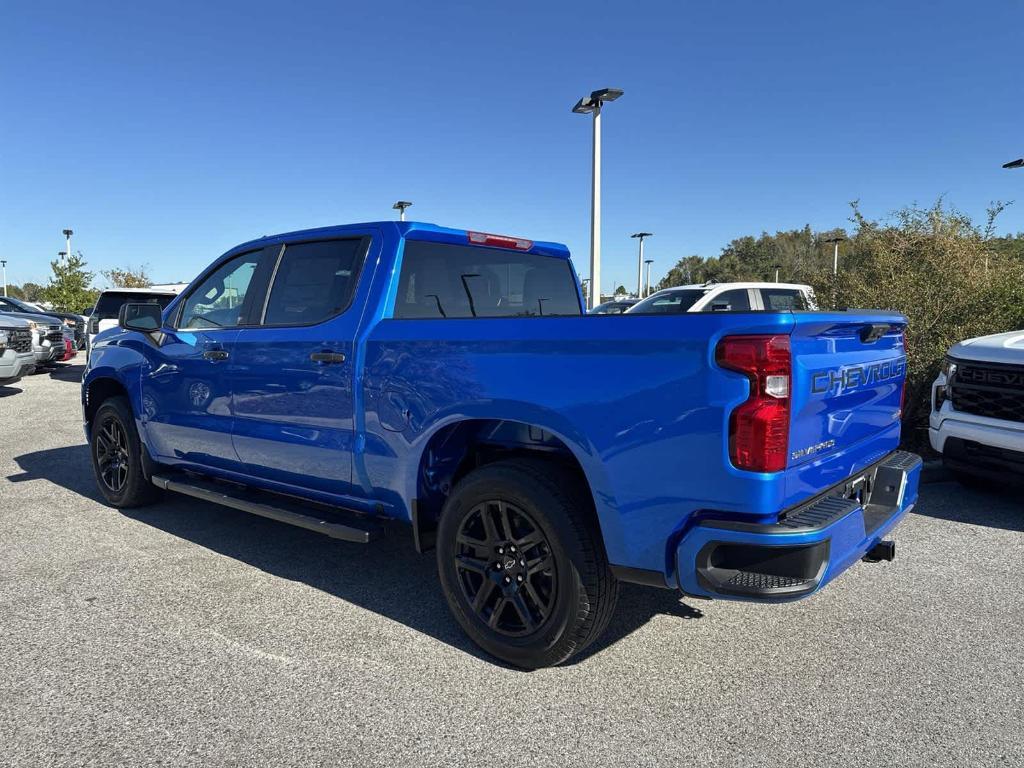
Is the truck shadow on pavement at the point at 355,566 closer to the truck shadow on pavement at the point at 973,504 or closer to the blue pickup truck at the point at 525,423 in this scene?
the blue pickup truck at the point at 525,423

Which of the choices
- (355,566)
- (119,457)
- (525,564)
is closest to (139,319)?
(119,457)

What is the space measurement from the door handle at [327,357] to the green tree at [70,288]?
107 ft

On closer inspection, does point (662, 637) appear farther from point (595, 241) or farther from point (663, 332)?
point (595, 241)

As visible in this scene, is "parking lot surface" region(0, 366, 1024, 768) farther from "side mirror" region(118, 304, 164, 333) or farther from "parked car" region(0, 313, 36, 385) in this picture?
"parked car" region(0, 313, 36, 385)

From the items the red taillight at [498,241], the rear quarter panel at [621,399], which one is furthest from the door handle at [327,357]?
the red taillight at [498,241]

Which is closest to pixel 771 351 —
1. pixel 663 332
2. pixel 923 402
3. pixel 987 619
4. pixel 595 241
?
pixel 663 332

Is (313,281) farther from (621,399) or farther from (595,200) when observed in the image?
(595,200)

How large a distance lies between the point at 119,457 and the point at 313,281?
2616 mm

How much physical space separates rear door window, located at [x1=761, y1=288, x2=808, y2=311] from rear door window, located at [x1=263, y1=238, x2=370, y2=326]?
960cm

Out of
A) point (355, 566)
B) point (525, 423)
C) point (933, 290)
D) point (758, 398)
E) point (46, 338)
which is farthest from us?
point (46, 338)

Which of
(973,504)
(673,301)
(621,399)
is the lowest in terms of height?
(973,504)

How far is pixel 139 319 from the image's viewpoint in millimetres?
4770

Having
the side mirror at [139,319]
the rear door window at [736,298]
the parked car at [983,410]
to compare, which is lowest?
the parked car at [983,410]

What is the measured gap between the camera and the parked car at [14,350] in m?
11.2
